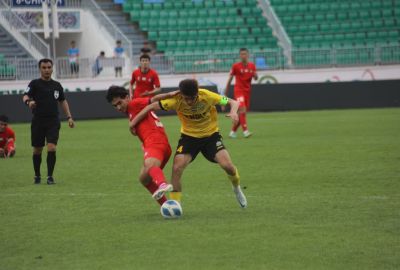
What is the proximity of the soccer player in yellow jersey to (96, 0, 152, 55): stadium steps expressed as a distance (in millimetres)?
26085

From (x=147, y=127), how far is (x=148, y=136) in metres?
0.12

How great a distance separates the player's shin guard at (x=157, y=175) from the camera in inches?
342

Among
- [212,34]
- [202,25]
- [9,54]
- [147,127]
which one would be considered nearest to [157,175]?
[147,127]

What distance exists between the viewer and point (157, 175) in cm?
878

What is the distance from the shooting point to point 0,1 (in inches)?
1281

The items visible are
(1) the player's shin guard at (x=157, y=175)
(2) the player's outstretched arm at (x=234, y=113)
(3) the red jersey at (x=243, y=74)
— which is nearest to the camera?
(1) the player's shin guard at (x=157, y=175)

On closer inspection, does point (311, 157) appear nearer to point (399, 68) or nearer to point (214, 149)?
point (214, 149)

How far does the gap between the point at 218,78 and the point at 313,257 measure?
82.1ft

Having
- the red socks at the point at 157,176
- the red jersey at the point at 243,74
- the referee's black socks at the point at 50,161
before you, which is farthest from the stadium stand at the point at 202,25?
the red socks at the point at 157,176

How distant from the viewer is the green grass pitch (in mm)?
6934

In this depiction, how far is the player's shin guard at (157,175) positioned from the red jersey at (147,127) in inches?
16.3

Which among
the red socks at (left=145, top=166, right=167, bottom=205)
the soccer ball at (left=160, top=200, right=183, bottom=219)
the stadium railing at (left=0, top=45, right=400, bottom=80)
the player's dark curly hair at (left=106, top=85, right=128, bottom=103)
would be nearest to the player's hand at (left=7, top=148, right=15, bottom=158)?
the player's dark curly hair at (left=106, top=85, right=128, bottom=103)

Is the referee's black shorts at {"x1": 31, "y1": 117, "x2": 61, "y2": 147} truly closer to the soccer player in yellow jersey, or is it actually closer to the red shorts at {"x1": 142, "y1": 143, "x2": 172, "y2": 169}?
the soccer player in yellow jersey

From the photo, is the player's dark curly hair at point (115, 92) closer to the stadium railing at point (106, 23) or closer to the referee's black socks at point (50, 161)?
the referee's black socks at point (50, 161)
